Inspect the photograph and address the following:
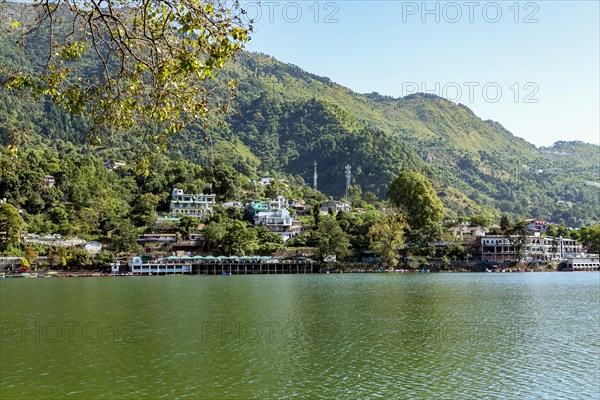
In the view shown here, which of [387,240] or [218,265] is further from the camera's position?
[218,265]

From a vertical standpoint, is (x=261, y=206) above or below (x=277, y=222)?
above

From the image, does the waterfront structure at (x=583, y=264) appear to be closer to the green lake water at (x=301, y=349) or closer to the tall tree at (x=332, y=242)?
the tall tree at (x=332, y=242)

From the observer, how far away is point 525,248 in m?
94.8

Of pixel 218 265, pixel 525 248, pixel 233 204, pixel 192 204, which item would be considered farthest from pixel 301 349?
pixel 233 204

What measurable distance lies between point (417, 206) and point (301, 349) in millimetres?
77545

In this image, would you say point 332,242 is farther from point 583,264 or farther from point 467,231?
point 583,264

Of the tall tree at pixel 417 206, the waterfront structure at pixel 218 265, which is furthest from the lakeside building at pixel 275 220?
the tall tree at pixel 417 206

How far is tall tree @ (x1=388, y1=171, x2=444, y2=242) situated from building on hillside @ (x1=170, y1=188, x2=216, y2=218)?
3418 centimetres

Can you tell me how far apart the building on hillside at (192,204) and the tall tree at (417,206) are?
34181 millimetres

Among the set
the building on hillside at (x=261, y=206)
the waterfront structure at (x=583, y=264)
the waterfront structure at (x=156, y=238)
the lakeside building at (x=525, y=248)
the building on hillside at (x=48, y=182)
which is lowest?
the waterfront structure at (x=583, y=264)

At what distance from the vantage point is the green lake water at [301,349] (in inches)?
646

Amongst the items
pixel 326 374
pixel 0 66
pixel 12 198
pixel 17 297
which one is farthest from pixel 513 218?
pixel 0 66

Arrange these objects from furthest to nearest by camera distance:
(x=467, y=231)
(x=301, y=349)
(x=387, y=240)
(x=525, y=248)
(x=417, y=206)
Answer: (x=467, y=231) < (x=417, y=206) < (x=525, y=248) < (x=387, y=240) < (x=301, y=349)

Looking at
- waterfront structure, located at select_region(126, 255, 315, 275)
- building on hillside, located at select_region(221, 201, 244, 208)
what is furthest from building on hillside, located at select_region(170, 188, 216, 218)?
waterfront structure, located at select_region(126, 255, 315, 275)
